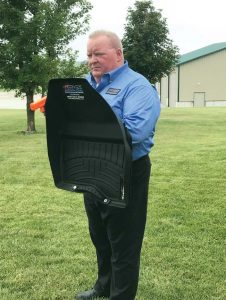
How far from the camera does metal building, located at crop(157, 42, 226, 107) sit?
7081 centimetres

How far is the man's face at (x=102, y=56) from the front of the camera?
3.05 m

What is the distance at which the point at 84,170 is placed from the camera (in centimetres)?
315

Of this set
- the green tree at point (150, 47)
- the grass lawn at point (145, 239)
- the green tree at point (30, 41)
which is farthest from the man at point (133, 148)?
the green tree at point (150, 47)

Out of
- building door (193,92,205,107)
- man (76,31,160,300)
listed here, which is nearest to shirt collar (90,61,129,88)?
man (76,31,160,300)

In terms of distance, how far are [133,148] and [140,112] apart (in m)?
0.25

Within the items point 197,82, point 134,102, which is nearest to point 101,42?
point 134,102

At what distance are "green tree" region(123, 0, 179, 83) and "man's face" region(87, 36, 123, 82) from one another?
2708cm

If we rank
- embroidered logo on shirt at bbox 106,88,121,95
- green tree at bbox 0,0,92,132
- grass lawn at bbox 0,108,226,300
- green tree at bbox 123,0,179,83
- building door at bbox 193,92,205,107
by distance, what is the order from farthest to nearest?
1. building door at bbox 193,92,205,107
2. green tree at bbox 123,0,179,83
3. green tree at bbox 0,0,92,132
4. grass lawn at bbox 0,108,226,300
5. embroidered logo on shirt at bbox 106,88,121,95

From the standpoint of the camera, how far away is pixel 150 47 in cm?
3095

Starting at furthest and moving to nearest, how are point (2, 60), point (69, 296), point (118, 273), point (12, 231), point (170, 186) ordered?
point (2, 60), point (170, 186), point (12, 231), point (69, 296), point (118, 273)

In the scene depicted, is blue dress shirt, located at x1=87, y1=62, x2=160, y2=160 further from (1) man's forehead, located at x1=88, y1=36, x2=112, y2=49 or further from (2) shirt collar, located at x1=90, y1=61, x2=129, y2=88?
(1) man's forehead, located at x1=88, y1=36, x2=112, y2=49

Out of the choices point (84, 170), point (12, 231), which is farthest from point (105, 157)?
point (12, 231)

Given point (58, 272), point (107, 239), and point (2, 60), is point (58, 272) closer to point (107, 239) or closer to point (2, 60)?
point (107, 239)

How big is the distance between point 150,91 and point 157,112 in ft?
0.43
